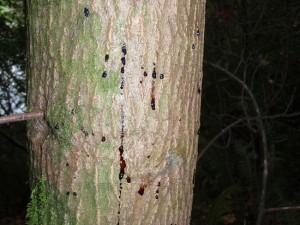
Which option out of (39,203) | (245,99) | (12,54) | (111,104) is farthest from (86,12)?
(245,99)

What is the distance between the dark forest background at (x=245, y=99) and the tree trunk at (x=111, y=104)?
229 centimetres

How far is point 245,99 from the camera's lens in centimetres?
473

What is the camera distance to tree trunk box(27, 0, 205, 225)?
91 cm

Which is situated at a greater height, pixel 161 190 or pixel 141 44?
pixel 141 44

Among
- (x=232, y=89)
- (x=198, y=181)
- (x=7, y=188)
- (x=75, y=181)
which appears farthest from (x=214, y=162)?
(x=75, y=181)

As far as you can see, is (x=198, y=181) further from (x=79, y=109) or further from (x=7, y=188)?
(x=79, y=109)

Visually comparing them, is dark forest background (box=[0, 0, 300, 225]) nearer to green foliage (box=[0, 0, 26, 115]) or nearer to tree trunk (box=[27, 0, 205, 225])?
green foliage (box=[0, 0, 26, 115])

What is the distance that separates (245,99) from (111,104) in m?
4.06

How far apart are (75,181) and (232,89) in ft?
15.3

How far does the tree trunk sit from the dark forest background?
2.29 m

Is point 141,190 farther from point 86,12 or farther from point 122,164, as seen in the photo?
point 86,12

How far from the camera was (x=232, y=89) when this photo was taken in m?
5.36

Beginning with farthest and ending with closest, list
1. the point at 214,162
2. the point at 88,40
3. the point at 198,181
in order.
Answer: the point at 198,181 → the point at 214,162 → the point at 88,40

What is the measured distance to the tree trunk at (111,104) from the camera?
907mm
